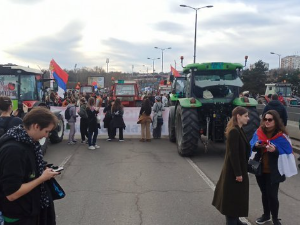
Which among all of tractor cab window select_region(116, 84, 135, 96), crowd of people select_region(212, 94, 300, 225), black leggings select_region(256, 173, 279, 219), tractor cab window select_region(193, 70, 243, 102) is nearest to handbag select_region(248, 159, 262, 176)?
crowd of people select_region(212, 94, 300, 225)

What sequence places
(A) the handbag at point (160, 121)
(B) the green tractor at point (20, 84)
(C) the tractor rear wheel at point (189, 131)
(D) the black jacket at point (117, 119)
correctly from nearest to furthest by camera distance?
(C) the tractor rear wheel at point (189, 131) → (B) the green tractor at point (20, 84) → (D) the black jacket at point (117, 119) → (A) the handbag at point (160, 121)

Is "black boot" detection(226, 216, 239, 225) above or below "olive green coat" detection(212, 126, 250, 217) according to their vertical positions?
below

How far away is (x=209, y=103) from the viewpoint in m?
9.02

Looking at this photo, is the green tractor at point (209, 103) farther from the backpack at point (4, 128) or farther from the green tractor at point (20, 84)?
the green tractor at point (20, 84)

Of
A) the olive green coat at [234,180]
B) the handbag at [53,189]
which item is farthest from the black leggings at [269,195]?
the handbag at [53,189]

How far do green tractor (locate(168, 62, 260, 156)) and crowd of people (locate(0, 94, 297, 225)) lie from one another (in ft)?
12.6

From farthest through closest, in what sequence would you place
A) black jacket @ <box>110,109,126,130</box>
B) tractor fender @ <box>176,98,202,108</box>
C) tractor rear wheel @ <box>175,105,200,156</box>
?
black jacket @ <box>110,109,126,130</box> → tractor fender @ <box>176,98,202,108</box> → tractor rear wheel @ <box>175,105,200,156</box>

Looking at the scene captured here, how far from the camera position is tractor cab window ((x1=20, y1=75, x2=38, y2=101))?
1040 centimetres

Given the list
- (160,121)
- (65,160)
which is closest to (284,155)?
(65,160)

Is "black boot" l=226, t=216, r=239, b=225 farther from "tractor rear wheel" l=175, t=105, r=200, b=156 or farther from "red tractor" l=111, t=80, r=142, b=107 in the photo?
"red tractor" l=111, t=80, r=142, b=107

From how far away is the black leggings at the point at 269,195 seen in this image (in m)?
4.30

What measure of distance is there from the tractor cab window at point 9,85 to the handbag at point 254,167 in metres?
8.33

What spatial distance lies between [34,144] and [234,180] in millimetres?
2471

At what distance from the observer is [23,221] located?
8.02 ft
